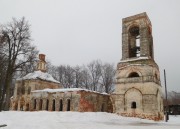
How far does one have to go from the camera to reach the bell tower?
21.9 metres

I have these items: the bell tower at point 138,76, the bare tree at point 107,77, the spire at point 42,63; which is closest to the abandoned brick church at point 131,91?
the bell tower at point 138,76

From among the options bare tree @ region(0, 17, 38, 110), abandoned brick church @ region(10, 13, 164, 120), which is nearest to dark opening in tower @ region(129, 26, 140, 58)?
abandoned brick church @ region(10, 13, 164, 120)

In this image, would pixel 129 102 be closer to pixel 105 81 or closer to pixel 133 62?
pixel 133 62

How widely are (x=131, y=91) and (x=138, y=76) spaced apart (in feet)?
6.08

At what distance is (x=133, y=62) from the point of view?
23859mm

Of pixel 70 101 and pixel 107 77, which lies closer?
pixel 70 101

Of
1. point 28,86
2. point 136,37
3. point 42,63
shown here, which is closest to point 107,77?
point 42,63

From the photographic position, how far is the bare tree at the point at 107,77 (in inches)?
1732

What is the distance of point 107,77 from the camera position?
147 feet

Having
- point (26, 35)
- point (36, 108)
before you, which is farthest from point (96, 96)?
point (26, 35)

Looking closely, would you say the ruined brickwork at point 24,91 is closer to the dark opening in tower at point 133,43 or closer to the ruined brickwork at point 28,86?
the ruined brickwork at point 28,86

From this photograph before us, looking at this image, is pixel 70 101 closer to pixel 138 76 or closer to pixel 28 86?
pixel 138 76

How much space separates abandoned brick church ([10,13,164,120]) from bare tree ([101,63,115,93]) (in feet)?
52.5

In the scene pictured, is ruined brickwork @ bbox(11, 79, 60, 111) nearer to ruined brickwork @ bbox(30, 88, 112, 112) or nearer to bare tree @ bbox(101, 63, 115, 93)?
ruined brickwork @ bbox(30, 88, 112, 112)
